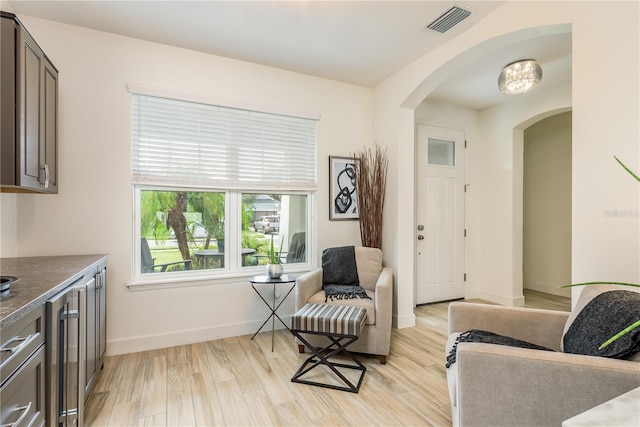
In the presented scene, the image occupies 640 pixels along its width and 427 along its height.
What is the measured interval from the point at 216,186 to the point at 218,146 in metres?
0.39

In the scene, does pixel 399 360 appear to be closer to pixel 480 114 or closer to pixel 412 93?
pixel 412 93

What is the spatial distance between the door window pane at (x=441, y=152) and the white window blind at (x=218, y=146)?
5.65 ft

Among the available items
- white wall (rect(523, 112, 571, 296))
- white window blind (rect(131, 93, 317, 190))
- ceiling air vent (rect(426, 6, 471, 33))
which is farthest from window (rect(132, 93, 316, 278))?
white wall (rect(523, 112, 571, 296))

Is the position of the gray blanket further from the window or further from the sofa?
the window

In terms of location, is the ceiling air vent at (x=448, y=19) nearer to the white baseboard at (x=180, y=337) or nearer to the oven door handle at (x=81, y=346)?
the oven door handle at (x=81, y=346)

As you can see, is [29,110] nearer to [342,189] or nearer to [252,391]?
[252,391]

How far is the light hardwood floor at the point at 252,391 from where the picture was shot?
1810 mm

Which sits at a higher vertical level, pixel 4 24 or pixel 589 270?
pixel 4 24

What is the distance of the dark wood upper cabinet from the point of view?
Result: 1621 millimetres

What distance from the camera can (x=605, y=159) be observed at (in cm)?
164

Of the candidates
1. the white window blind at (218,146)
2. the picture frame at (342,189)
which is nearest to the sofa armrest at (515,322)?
the picture frame at (342,189)

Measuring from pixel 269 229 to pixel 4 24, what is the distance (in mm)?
2349

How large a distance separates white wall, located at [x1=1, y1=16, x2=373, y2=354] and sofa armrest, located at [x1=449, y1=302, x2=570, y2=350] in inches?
78.3

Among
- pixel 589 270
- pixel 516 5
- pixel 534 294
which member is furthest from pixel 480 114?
pixel 589 270
